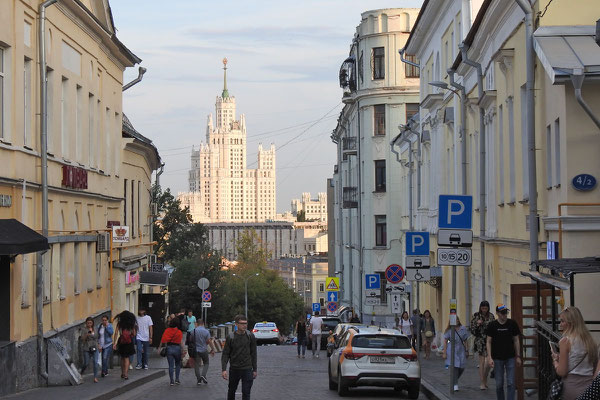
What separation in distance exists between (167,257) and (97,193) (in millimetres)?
93446

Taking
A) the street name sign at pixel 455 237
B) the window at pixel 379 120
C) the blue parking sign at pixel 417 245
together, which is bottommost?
the blue parking sign at pixel 417 245

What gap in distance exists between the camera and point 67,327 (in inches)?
984

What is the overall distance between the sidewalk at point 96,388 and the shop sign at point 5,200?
327 centimetres

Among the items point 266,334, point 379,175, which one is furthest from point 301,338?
point 266,334

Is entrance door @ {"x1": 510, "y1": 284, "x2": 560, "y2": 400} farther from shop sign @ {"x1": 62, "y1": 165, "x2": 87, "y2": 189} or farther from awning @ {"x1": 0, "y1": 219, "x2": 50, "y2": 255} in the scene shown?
shop sign @ {"x1": 62, "y1": 165, "x2": 87, "y2": 189}

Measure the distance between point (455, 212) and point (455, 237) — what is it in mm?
429

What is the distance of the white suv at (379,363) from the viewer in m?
20.2

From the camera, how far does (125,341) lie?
2344 centimetres

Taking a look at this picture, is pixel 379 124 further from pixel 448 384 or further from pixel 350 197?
pixel 448 384

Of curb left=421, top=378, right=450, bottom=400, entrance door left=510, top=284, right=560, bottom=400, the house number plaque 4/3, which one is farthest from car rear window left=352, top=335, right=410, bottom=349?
the house number plaque 4/3

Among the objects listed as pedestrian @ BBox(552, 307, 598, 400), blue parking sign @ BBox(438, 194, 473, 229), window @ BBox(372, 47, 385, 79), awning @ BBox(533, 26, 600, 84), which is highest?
window @ BBox(372, 47, 385, 79)

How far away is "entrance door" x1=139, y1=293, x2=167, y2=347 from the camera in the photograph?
1474 inches

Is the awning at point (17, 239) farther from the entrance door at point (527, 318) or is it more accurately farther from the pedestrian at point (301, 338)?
the pedestrian at point (301, 338)

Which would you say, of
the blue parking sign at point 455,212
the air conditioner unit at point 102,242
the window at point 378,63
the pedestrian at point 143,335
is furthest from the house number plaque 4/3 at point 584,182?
the window at point 378,63
